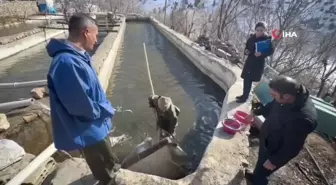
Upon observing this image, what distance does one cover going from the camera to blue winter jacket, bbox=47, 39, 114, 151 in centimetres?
193

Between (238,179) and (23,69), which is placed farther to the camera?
(23,69)

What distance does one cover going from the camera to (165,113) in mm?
4031

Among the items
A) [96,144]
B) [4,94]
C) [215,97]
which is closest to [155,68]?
[215,97]

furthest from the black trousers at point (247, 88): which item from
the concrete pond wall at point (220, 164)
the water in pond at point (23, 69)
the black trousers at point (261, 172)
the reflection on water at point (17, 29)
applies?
the reflection on water at point (17, 29)

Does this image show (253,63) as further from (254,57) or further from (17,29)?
(17,29)

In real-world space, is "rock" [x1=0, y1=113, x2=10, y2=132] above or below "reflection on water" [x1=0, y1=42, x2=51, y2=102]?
above

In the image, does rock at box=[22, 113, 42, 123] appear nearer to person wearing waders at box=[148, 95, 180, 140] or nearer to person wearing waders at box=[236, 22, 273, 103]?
person wearing waders at box=[148, 95, 180, 140]

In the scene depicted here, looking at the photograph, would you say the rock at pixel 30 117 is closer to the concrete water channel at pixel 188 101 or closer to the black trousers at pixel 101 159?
the concrete water channel at pixel 188 101

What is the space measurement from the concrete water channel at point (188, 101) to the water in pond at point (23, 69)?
24 centimetres

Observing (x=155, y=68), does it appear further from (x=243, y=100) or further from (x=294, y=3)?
(x=294, y=3)

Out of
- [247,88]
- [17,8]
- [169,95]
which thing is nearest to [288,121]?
Answer: [247,88]

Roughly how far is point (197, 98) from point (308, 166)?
3.79m

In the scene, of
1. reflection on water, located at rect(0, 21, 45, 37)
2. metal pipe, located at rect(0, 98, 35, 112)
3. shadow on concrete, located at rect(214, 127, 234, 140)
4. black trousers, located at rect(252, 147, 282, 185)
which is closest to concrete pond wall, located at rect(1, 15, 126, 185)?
metal pipe, located at rect(0, 98, 35, 112)

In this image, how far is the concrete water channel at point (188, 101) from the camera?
3.13m
